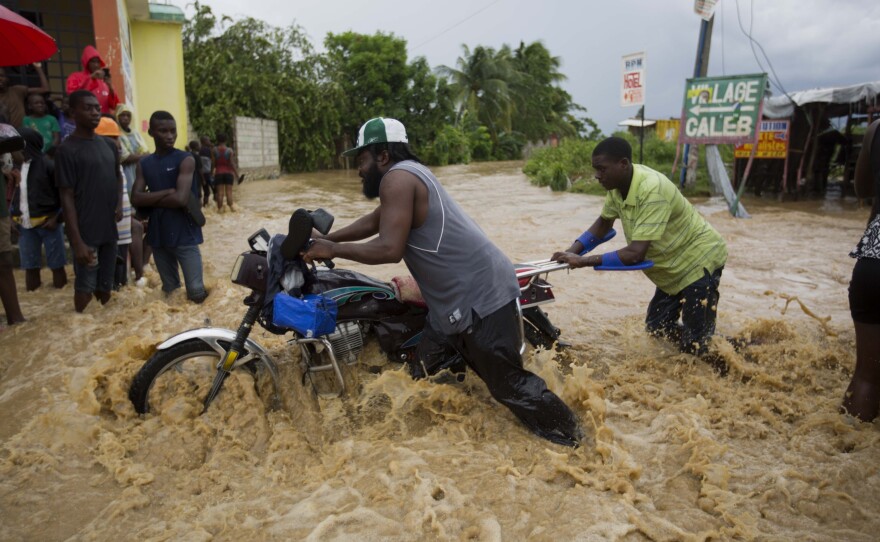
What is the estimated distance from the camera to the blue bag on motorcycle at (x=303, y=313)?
10.4ft

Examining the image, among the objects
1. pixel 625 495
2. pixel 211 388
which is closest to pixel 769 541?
pixel 625 495

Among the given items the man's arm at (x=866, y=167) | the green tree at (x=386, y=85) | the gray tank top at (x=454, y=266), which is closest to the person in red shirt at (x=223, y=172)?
the gray tank top at (x=454, y=266)

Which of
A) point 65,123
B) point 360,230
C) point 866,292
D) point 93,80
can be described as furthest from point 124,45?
point 866,292

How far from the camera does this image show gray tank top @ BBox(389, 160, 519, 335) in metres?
2.98

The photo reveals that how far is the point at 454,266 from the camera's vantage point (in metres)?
3.04

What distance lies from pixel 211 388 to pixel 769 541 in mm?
2799

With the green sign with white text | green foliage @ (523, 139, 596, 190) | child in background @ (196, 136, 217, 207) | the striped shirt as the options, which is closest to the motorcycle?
the striped shirt

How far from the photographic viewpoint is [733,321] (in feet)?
18.5

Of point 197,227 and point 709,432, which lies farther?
point 197,227

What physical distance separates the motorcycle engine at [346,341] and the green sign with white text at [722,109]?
1076cm

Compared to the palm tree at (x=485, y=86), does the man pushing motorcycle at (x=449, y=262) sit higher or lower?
lower

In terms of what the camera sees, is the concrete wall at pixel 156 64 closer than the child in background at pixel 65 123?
No

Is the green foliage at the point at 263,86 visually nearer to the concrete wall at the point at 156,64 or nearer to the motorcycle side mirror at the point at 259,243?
the concrete wall at the point at 156,64

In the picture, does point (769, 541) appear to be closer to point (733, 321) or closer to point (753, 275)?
point (733, 321)
